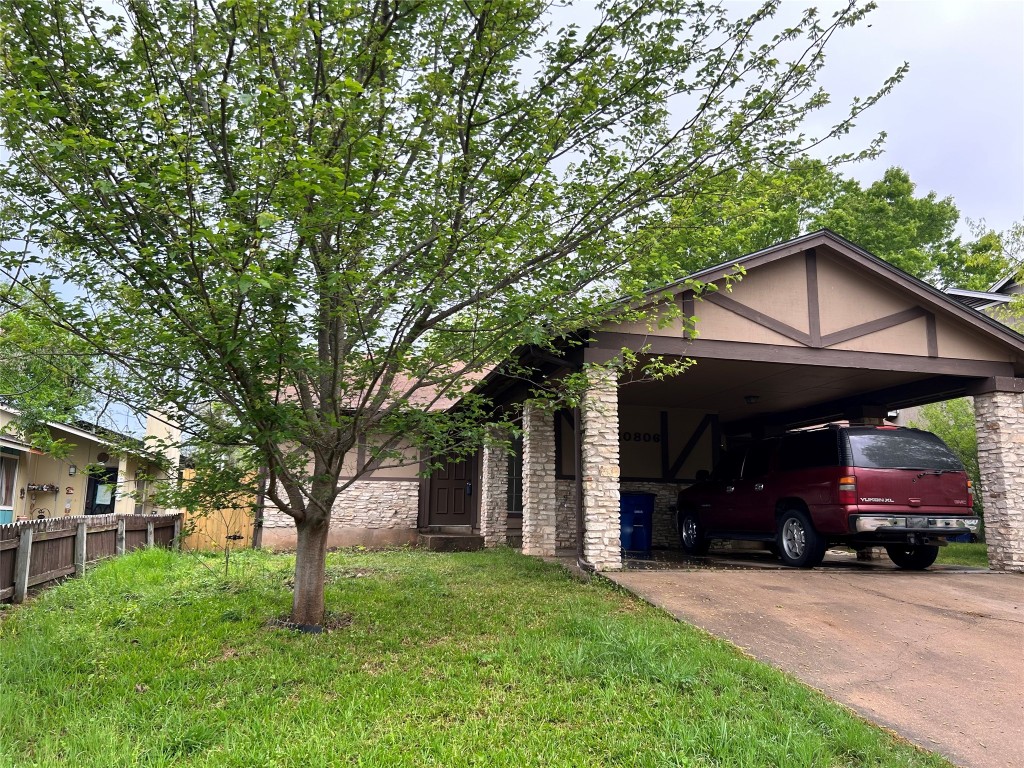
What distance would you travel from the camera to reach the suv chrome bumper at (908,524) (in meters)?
8.73

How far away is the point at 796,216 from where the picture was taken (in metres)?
23.9

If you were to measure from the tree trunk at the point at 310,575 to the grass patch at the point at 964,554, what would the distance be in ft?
35.4

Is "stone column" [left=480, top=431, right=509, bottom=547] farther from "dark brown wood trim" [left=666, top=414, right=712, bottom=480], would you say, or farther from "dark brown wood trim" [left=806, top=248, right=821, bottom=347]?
"dark brown wood trim" [left=806, top=248, right=821, bottom=347]

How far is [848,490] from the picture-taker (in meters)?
8.86

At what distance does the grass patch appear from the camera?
1195cm

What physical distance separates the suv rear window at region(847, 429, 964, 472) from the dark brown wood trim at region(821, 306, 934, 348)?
1.64 m

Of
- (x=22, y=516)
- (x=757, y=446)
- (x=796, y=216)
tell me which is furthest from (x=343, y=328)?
(x=796, y=216)

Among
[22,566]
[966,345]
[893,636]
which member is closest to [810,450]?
[966,345]

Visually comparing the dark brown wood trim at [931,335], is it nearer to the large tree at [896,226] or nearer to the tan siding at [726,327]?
the tan siding at [726,327]

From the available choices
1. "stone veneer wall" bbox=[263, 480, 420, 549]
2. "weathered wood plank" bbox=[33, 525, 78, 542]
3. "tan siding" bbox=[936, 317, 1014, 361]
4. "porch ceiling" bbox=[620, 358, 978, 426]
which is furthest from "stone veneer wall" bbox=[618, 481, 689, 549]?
"weathered wood plank" bbox=[33, 525, 78, 542]

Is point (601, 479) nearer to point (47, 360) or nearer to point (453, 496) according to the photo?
point (47, 360)

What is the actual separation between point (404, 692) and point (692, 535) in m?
9.64

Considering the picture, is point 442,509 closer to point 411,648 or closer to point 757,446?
point 757,446

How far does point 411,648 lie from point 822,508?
20.9ft
